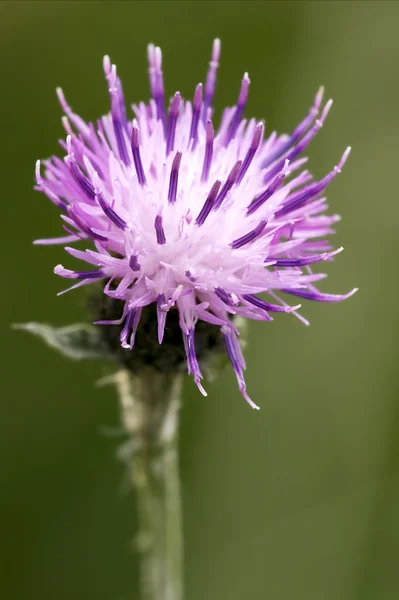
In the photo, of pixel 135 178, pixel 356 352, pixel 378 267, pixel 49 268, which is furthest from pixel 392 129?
pixel 135 178

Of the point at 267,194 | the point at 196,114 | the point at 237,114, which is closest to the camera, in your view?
the point at 267,194

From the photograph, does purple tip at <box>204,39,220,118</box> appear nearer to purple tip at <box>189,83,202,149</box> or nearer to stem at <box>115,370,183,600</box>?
purple tip at <box>189,83,202,149</box>

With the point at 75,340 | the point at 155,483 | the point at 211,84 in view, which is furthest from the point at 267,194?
the point at 155,483

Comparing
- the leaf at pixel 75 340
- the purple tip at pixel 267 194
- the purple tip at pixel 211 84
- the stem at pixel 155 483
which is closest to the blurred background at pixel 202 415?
the stem at pixel 155 483

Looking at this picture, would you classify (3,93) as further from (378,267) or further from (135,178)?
(378,267)

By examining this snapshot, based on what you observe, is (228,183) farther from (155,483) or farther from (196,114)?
(155,483)
